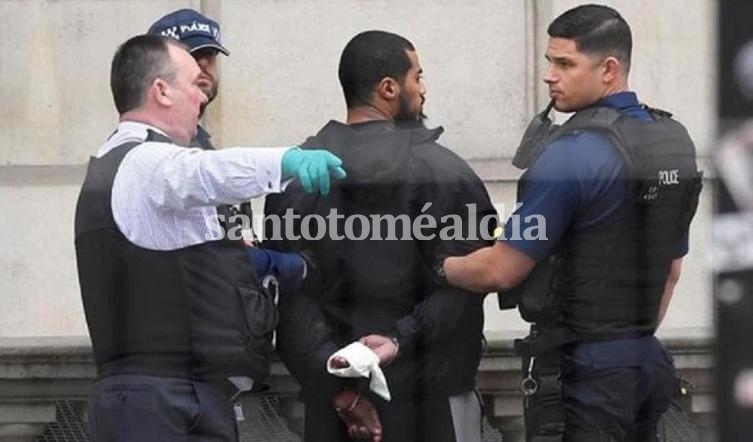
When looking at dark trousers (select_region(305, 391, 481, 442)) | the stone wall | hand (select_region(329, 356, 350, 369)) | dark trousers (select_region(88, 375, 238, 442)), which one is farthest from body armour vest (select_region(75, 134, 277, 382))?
the stone wall

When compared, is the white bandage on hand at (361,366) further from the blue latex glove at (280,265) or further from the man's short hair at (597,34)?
the man's short hair at (597,34)

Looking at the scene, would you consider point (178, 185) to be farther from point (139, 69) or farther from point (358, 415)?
point (358, 415)

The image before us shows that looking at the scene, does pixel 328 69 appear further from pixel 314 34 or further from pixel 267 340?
pixel 267 340

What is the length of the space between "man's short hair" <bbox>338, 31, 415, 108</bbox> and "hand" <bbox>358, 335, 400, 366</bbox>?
387 millimetres

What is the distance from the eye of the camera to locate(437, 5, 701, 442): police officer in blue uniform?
270 cm

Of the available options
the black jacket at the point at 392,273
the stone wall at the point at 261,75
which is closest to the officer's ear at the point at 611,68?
the black jacket at the point at 392,273

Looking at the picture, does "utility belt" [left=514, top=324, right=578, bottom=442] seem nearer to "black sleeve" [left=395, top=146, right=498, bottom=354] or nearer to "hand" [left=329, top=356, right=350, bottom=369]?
"black sleeve" [left=395, top=146, right=498, bottom=354]

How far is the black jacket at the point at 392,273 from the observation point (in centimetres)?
281

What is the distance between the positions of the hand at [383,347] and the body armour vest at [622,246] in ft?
0.68

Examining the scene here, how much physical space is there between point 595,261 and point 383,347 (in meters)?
0.35

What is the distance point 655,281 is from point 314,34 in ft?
6.83

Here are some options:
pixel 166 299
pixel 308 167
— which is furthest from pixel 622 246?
pixel 166 299

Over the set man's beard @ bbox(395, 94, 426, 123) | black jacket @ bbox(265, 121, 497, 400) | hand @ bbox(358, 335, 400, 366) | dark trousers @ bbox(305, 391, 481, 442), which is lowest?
dark trousers @ bbox(305, 391, 481, 442)

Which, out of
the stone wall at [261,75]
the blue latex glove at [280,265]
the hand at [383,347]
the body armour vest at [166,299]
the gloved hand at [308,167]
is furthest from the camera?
the stone wall at [261,75]
